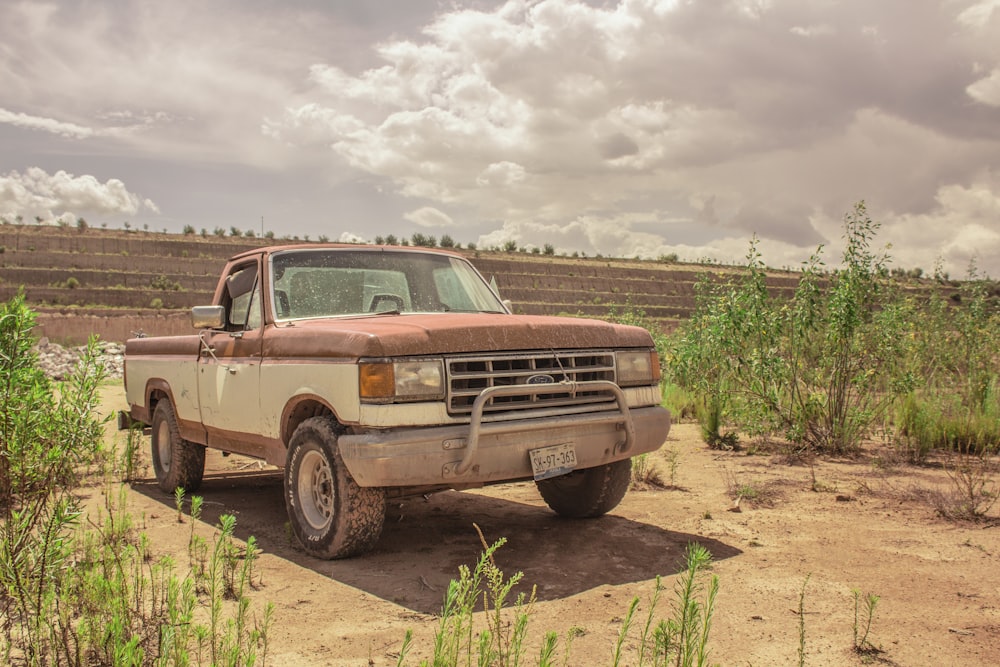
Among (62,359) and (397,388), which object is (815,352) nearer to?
(397,388)

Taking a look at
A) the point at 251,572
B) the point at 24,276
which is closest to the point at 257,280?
the point at 251,572

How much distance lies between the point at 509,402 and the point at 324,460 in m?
1.12

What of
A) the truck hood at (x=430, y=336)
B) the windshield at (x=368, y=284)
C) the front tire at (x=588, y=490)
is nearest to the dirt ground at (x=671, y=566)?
the front tire at (x=588, y=490)

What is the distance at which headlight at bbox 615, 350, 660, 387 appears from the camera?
5227 mm

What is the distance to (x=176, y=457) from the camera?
6914mm

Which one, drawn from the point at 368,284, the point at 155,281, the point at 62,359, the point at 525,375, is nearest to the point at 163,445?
the point at 368,284

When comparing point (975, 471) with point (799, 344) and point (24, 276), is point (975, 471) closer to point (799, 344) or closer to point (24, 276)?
point (799, 344)

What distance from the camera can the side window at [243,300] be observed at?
5.79m

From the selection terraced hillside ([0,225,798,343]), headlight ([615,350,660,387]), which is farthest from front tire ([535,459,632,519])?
terraced hillside ([0,225,798,343])

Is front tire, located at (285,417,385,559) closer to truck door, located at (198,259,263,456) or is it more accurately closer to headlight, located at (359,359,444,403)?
headlight, located at (359,359,444,403)

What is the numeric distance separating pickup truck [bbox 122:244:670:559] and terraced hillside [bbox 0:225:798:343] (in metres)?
27.9

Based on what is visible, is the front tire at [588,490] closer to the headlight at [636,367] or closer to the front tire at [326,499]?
the headlight at [636,367]

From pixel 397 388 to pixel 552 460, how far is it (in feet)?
3.36

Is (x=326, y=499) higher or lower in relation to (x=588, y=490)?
higher
